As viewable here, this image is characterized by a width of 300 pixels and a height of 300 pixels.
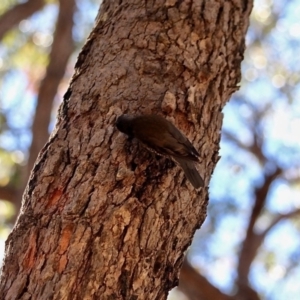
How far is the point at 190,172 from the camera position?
6.32 ft

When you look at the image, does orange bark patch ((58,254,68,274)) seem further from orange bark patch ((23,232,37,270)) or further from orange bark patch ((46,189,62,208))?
orange bark patch ((46,189,62,208))

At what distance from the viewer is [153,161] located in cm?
193

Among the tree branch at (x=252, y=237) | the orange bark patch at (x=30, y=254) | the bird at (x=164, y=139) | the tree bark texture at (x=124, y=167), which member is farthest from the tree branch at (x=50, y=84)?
the orange bark patch at (x=30, y=254)

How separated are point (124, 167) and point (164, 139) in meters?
0.23

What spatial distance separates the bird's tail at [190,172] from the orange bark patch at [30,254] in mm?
577

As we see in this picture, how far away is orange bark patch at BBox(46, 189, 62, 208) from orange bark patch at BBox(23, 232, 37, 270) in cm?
12

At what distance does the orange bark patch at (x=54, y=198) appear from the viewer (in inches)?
69.9

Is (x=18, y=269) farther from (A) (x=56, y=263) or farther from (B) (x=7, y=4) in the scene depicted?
(B) (x=7, y=4)

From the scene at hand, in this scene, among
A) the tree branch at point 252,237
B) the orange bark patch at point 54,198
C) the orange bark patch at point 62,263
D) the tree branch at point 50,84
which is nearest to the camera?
the orange bark patch at point 62,263

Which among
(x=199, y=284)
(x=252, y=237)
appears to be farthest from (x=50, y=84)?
(x=252, y=237)

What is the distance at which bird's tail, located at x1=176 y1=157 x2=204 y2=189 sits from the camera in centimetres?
191

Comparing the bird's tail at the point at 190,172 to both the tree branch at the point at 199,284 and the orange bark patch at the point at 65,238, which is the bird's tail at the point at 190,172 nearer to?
the orange bark patch at the point at 65,238

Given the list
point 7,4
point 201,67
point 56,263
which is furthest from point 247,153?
point 56,263

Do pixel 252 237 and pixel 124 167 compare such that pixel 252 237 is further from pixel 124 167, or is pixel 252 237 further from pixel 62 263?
pixel 62 263
